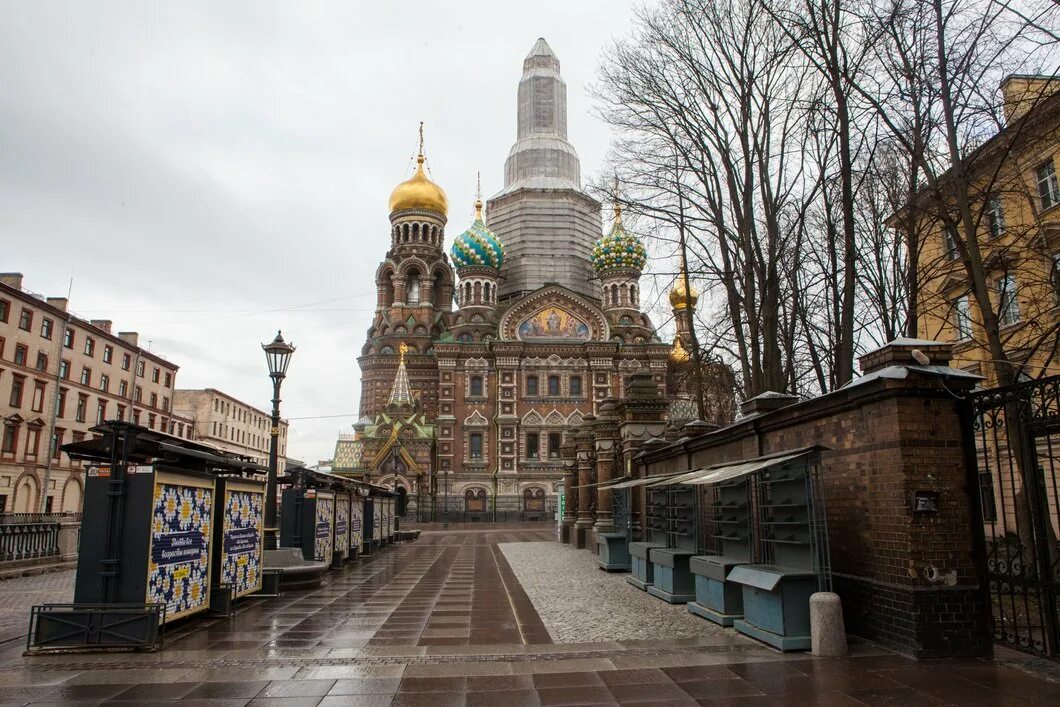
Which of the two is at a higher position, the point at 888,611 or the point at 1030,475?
the point at 1030,475

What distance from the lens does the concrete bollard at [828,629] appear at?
7746mm

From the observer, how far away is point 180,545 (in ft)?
30.7

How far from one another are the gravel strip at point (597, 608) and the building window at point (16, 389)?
3343 centimetres

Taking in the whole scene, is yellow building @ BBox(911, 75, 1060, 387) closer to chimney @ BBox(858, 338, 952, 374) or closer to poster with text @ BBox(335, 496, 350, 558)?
chimney @ BBox(858, 338, 952, 374)

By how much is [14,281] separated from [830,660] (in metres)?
44.7

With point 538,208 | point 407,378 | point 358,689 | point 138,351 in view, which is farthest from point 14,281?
point 358,689

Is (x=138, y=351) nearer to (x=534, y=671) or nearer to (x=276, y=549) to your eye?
(x=276, y=549)

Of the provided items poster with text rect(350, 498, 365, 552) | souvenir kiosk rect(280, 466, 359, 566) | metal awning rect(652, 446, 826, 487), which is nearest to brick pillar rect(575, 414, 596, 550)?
poster with text rect(350, 498, 365, 552)

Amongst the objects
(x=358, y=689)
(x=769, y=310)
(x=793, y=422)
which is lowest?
(x=358, y=689)

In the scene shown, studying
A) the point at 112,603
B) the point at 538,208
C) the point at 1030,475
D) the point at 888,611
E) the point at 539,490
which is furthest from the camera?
the point at 538,208

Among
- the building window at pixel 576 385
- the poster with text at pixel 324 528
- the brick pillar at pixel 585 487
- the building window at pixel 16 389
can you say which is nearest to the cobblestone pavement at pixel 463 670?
the poster with text at pixel 324 528

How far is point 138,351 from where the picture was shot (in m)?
52.6

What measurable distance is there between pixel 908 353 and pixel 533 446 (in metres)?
45.2

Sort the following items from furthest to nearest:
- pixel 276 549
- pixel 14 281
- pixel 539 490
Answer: pixel 539 490 → pixel 14 281 → pixel 276 549
